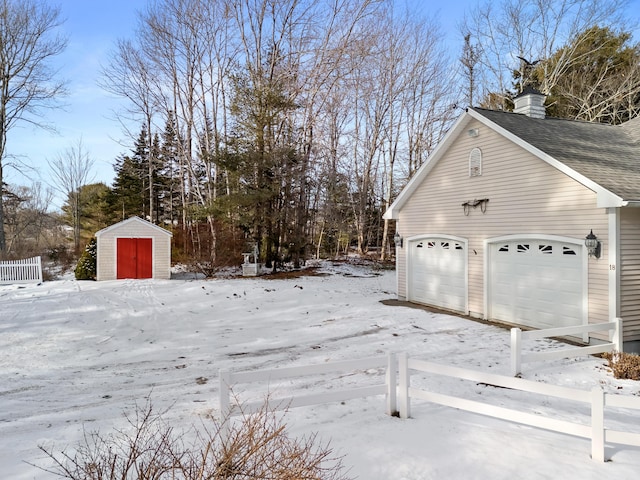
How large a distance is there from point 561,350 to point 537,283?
8.11ft

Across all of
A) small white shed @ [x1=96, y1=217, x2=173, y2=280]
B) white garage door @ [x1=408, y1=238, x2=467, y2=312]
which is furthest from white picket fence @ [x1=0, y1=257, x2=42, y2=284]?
white garage door @ [x1=408, y1=238, x2=467, y2=312]

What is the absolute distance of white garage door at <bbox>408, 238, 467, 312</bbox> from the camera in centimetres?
1141

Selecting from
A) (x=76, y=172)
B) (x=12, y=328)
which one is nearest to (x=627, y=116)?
(x=12, y=328)

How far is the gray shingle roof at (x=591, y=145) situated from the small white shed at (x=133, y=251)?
12977mm

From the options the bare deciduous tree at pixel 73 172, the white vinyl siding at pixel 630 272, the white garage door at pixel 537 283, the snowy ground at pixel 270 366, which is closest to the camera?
the snowy ground at pixel 270 366

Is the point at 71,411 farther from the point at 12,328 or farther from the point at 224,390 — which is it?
the point at 12,328

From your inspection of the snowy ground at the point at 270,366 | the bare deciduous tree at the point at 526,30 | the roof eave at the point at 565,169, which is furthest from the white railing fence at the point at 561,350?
the bare deciduous tree at the point at 526,30

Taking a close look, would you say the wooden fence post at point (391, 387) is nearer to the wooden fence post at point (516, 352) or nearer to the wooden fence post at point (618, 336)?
the wooden fence post at point (516, 352)

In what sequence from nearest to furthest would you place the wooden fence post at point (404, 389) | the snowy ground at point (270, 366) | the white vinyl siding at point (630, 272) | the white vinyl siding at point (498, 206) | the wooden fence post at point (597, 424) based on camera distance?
the wooden fence post at point (597, 424) → the snowy ground at point (270, 366) → the wooden fence post at point (404, 389) → the white vinyl siding at point (630, 272) → the white vinyl siding at point (498, 206)

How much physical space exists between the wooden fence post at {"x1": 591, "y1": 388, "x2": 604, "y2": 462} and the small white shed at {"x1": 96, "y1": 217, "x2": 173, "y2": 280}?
53.1 feet

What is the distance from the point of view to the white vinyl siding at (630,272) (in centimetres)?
775

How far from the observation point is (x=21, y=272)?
632 inches

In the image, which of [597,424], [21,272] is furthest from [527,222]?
[21,272]

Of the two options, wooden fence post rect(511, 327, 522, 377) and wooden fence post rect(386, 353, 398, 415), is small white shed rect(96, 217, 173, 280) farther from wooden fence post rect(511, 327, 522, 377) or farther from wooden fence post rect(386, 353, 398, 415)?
wooden fence post rect(386, 353, 398, 415)
